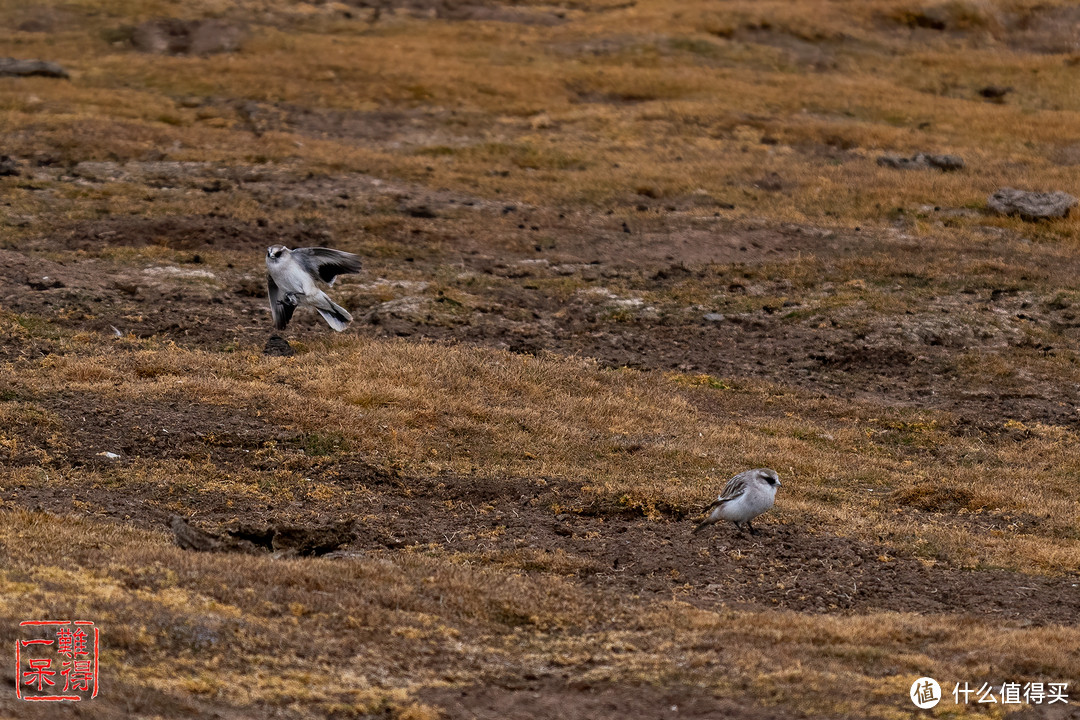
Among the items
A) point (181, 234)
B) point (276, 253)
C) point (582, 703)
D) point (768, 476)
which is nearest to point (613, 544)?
point (768, 476)

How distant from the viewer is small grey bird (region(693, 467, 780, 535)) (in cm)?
1087

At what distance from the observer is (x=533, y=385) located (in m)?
16.2

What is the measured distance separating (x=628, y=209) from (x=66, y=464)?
52.7 ft

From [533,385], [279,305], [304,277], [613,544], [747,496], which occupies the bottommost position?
[533,385]

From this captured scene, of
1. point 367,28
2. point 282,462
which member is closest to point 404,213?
point 282,462

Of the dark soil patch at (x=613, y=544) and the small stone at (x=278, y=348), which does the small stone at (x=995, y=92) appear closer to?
the small stone at (x=278, y=348)

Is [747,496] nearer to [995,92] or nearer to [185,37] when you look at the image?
[995,92]

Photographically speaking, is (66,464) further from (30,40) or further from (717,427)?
(30,40)

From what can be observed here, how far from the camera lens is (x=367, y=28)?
43406 millimetres

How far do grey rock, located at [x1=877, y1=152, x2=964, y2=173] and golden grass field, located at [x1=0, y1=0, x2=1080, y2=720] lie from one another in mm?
570

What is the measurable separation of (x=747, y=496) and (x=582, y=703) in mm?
4052

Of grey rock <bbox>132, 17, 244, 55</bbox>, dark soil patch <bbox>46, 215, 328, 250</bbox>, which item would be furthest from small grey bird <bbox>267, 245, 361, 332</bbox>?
grey rock <bbox>132, 17, 244, 55</bbox>

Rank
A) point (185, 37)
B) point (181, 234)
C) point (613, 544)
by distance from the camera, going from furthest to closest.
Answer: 1. point (185, 37)
2. point (181, 234)
3. point (613, 544)

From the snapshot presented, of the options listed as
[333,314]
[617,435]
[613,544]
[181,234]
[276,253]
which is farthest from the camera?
[181,234]
